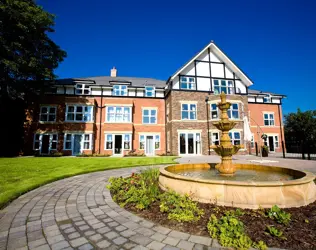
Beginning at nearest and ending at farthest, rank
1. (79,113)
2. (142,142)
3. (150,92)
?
(79,113), (142,142), (150,92)

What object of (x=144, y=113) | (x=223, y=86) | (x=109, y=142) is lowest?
(x=109, y=142)

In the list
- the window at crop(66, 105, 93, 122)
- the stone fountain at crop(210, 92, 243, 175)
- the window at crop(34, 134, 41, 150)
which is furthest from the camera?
the window at crop(66, 105, 93, 122)

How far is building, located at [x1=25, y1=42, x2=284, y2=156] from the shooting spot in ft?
66.8

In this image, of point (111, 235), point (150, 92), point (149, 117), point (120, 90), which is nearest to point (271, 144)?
point (149, 117)

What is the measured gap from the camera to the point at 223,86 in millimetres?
21938

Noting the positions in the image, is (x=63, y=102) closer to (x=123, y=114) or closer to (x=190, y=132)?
(x=123, y=114)

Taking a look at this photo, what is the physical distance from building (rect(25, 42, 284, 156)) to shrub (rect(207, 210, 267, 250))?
16896mm

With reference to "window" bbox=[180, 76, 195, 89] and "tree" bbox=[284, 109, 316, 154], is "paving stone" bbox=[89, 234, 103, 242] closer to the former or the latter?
"window" bbox=[180, 76, 195, 89]

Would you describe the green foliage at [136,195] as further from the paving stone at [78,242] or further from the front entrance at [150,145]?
the front entrance at [150,145]

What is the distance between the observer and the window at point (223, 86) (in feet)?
71.4

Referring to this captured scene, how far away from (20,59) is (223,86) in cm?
2343

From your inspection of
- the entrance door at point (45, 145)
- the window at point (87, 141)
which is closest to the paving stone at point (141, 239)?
the window at point (87, 141)

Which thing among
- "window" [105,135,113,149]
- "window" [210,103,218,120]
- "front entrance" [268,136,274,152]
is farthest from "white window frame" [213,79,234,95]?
"window" [105,135,113,149]

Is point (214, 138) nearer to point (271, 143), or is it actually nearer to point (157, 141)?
point (157, 141)
